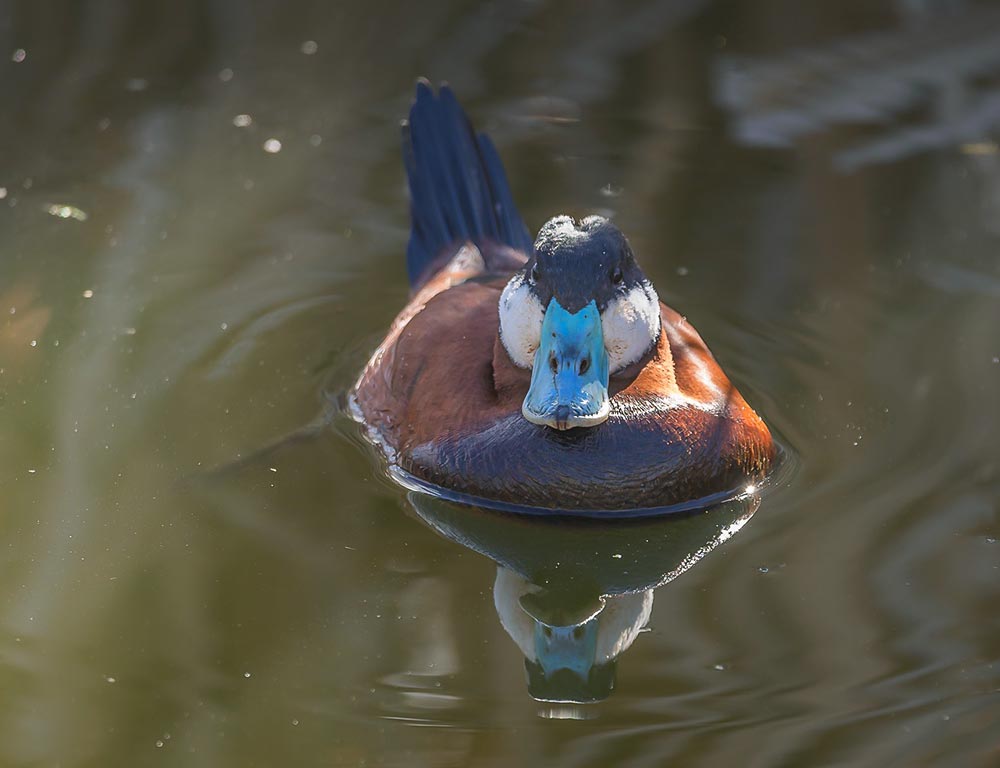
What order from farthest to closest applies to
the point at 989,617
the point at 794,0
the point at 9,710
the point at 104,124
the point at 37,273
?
1. the point at 794,0
2. the point at 104,124
3. the point at 37,273
4. the point at 989,617
5. the point at 9,710

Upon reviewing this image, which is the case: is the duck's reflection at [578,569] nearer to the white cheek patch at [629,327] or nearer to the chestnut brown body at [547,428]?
the chestnut brown body at [547,428]

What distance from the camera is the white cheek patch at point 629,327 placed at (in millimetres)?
5332

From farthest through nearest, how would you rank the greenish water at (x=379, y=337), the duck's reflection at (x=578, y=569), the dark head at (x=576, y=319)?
the dark head at (x=576, y=319) → the duck's reflection at (x=578, y=569) → the greenish water at (x=379, y=337)

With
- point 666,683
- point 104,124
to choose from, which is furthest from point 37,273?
point 666,683

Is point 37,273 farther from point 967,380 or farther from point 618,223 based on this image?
point 967,380

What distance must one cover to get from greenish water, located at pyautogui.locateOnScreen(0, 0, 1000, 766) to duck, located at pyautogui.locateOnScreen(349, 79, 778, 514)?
5.8 inches

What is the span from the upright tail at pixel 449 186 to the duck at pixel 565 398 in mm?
737

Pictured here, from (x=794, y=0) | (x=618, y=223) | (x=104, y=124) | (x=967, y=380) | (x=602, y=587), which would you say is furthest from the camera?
(x=794, y=0)

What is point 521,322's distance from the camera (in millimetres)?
5363

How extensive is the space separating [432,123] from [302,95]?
1.85 metres

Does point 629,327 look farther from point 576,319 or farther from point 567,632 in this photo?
point 567,632

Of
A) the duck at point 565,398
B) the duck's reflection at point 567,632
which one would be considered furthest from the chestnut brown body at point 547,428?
the duck's reflection at point 567,632

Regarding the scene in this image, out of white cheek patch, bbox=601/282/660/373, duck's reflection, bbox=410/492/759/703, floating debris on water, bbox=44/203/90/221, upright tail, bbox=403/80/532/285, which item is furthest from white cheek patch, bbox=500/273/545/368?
floating debris on water, bbox=44/203/90/221

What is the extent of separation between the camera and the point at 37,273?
6.57 m
